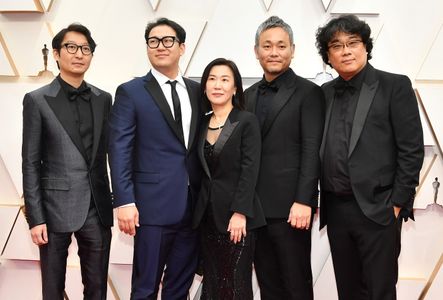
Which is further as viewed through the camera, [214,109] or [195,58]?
[195,58]

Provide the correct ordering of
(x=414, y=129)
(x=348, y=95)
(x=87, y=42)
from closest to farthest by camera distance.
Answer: (x=414, y=129), (x=348, y=95), (x=87, y=42)

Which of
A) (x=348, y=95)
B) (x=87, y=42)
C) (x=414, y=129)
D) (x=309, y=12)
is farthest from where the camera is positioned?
(x=309, y=12)

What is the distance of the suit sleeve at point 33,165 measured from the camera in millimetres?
2027

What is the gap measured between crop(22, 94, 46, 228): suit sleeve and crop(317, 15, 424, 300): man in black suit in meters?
1.32

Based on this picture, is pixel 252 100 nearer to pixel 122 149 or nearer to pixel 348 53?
A: pixel 348 53

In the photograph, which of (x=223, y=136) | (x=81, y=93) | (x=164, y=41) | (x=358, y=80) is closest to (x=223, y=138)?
(x=223, y=136)

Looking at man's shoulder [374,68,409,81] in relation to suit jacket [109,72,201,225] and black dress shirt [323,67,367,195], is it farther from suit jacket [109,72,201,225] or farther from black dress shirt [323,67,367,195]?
suit jacket [109,72,201,225]

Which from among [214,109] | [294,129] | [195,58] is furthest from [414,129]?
[195,58]

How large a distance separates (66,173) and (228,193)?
2.59 feet

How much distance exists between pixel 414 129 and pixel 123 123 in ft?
4.14

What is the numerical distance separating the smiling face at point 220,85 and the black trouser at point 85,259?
83cm

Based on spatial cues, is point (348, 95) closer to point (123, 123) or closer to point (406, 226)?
point (123, 123)

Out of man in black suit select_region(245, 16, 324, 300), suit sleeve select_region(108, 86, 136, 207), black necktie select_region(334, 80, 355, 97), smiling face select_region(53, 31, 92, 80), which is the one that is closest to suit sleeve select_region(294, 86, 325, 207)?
man in black suit select_region(245, 16, 324, 300)

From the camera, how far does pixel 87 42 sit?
7.19 feet
